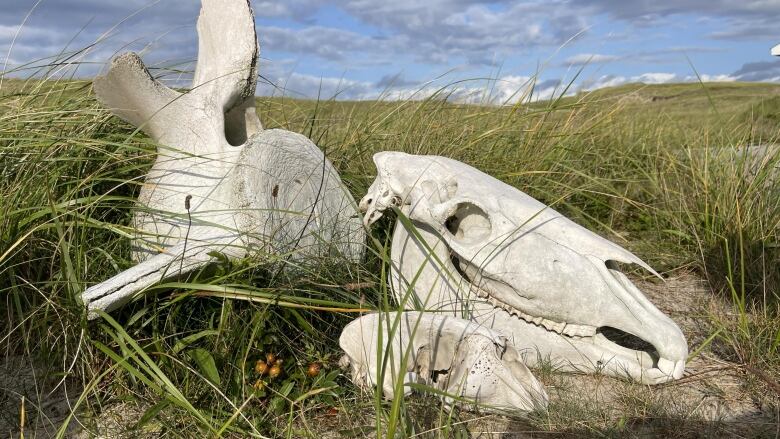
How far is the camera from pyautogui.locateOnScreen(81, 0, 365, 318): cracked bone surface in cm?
260

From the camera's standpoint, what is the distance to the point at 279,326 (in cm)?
255

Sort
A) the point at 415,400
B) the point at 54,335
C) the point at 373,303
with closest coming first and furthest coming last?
the point at 415,400 < the point at 54,335 < the point at 373,303

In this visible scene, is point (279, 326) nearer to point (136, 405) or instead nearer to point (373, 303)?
point (373, 303)

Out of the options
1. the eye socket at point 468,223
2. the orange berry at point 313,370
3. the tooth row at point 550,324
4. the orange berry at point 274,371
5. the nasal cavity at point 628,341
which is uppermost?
the eye socket at point 468,223

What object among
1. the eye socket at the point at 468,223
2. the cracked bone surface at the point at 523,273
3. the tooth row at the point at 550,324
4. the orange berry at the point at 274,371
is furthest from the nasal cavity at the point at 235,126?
the tooth row at the point at 550,324

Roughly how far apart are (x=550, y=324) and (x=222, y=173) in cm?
134

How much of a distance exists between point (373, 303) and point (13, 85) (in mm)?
2472

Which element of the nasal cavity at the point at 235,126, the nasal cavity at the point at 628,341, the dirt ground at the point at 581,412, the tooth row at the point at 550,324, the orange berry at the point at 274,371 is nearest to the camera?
the dirt ground at the point at 581,412

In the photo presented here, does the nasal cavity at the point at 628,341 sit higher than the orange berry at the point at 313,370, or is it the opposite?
the orange berry at the point at 313,370

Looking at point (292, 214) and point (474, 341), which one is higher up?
point (292, 214)

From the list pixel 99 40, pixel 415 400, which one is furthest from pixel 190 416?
pixel 99 40

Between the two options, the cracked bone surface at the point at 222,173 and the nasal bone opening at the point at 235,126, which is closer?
the cracked bone surface at the point at 222,173

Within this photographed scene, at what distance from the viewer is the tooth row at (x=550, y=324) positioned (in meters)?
2.50

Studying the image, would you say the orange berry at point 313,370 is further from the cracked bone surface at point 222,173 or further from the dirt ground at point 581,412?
the cracked bone surface at point 222,173
